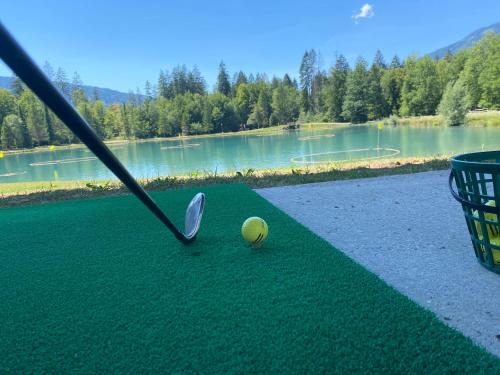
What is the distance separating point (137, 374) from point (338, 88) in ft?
276

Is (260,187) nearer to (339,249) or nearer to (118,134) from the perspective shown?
(339,249)

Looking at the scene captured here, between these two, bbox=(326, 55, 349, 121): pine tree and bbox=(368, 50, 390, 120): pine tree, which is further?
bbox=(326, 55, 349, 121): pine tree

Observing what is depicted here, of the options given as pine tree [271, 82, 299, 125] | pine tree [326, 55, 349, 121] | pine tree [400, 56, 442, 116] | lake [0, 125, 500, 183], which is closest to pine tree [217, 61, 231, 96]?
pine tree [271, 82, 299, 125]

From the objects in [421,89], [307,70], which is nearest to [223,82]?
[307,70]

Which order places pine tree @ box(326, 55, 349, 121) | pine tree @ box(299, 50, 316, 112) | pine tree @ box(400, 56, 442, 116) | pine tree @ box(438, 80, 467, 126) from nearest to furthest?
pine tree @ box(438, 80, 467, 126)
pine tree @ box(400, 56, 442, 116)
pine tree @ box(326, 55, 349, 121)
pine tree @ box(299, 50, 316, 112)

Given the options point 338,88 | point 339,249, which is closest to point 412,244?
point 339,249

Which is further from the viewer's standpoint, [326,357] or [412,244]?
[412,244]

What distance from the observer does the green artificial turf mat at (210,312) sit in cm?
160

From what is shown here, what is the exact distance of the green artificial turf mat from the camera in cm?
A: 160

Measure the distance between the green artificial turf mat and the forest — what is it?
4818cm

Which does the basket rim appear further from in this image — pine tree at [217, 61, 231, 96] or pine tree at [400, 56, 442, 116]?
pine tree at [217, 61, 231, 96]

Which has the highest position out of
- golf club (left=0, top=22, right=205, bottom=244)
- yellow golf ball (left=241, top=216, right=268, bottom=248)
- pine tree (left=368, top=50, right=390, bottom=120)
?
pine tree (left=368, top=50, right=390, bottom=120)

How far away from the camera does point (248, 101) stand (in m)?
90.2

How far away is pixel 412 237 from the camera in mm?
3365
